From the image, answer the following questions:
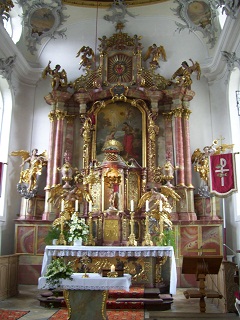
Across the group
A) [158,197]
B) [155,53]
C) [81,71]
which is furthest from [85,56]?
[158,197]

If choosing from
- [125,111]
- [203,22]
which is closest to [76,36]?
[125,111]

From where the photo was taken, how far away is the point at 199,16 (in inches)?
525

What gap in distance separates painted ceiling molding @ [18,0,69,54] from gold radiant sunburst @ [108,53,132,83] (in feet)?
7.52

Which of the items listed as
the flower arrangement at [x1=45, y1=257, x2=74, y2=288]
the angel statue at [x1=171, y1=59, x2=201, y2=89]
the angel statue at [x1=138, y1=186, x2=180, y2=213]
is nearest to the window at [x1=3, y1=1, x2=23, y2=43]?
the angel statue at [x1=171, y1=59, x2=201, y2=89]

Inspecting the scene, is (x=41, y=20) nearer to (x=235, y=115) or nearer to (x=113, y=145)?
(x=113, y=145)

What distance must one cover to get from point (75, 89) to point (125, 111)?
185cm

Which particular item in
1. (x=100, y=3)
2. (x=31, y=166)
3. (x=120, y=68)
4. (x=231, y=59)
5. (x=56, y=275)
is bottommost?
(x=56, y=275)

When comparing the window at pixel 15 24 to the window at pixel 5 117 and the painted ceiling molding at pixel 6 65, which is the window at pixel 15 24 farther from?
the window at pixel 5 117

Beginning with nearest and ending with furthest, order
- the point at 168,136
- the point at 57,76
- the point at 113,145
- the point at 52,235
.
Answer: the point at 52,235
the point at 113,145
the point at 168,136
the point at 57,76

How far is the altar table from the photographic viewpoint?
21.4 ft

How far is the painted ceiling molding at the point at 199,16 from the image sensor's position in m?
13.1

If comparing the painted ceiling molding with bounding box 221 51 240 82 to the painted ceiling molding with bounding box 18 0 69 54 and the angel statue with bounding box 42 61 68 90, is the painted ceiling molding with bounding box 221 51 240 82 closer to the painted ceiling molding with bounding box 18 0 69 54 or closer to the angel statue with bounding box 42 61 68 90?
the angel statue with bounding box 42 61 68 90

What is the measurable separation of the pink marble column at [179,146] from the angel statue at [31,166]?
4.26m

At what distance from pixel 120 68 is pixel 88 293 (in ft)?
27.8
